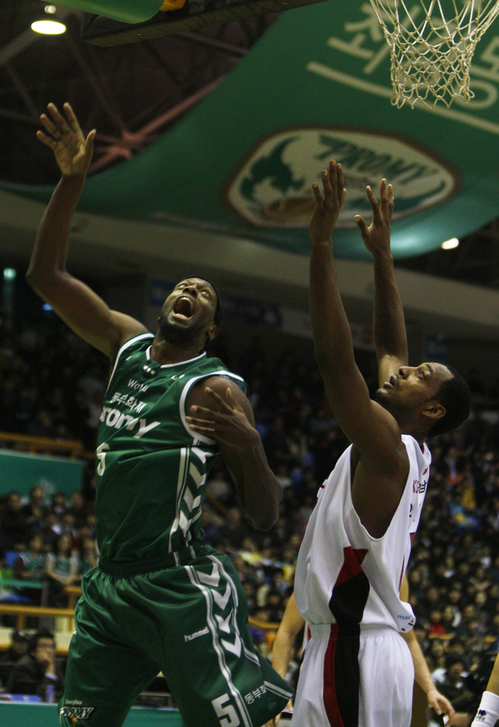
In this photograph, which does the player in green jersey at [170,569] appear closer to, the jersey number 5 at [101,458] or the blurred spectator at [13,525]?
the jersey number 5 at [101,458]

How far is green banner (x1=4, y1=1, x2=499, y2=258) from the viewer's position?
980 centimetres

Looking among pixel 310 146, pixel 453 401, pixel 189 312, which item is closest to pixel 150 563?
pixel 189 312

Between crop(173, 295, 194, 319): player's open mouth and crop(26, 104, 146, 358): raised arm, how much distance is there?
0.20m

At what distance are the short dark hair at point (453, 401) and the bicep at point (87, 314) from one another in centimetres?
115

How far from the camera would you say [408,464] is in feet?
9.62

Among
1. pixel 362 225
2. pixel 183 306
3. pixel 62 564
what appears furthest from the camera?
pixel 62 564

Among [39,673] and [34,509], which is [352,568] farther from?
[34,509]

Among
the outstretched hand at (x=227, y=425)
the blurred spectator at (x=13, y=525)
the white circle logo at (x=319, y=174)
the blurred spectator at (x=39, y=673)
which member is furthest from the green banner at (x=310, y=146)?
the outstretched hand at (x=227, y=425)

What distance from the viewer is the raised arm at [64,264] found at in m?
3.44

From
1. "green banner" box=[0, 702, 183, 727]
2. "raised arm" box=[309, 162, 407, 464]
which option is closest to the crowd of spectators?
"green banner" box=[0, 702, 183, 727]

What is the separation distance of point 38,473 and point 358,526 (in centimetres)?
915

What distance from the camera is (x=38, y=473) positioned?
1152cm

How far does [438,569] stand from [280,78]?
7289 mm

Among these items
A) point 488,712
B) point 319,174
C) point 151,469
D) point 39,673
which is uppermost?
point 319,174
